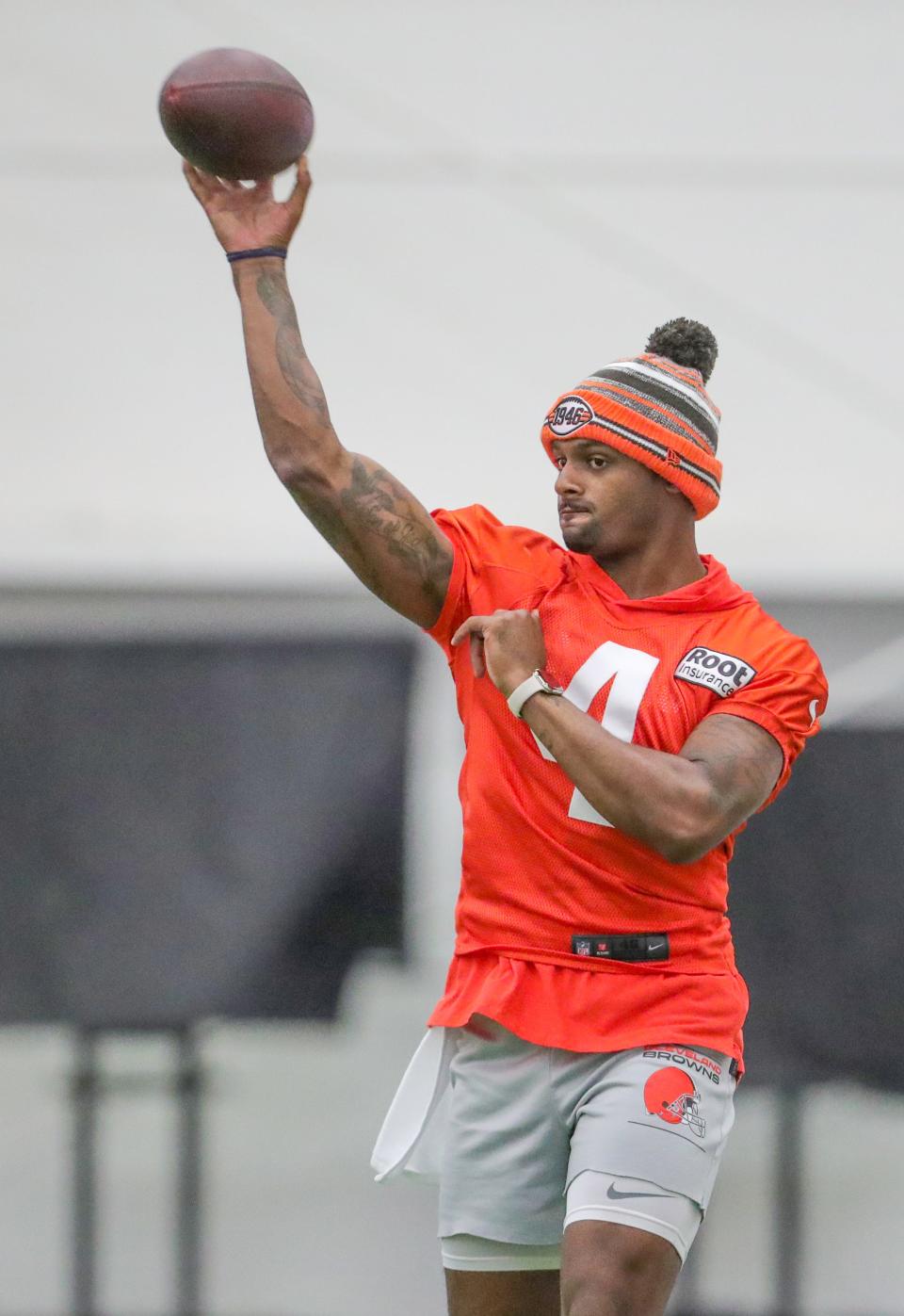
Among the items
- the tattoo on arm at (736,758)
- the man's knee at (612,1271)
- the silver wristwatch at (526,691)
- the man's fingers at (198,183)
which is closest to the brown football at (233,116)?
the man's fingers at (198,183)

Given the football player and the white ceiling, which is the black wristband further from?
the white ceiling

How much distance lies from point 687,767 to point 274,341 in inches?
30.5

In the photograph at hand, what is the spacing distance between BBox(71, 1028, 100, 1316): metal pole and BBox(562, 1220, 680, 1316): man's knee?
2.50 metres

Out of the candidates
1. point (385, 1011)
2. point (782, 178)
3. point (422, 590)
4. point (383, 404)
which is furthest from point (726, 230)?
point (422, 590)

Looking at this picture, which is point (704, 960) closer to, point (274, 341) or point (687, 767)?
point (687, 767)

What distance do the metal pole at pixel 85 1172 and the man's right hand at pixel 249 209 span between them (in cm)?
265

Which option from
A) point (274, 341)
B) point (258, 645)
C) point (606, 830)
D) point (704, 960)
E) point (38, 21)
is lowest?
point (704, 960)

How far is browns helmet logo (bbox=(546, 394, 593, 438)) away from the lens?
237 cm

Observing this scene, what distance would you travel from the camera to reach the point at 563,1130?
7.47ft

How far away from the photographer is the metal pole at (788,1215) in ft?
14.5

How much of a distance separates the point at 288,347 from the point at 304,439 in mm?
126

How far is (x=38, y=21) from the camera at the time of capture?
462 centimetres

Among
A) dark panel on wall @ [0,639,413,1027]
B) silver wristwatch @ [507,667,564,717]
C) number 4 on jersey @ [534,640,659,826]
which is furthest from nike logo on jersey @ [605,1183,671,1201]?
dark panel on wall @ [0,639,413,1027]

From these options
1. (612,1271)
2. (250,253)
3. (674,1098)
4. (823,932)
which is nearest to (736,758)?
(674,1098)
